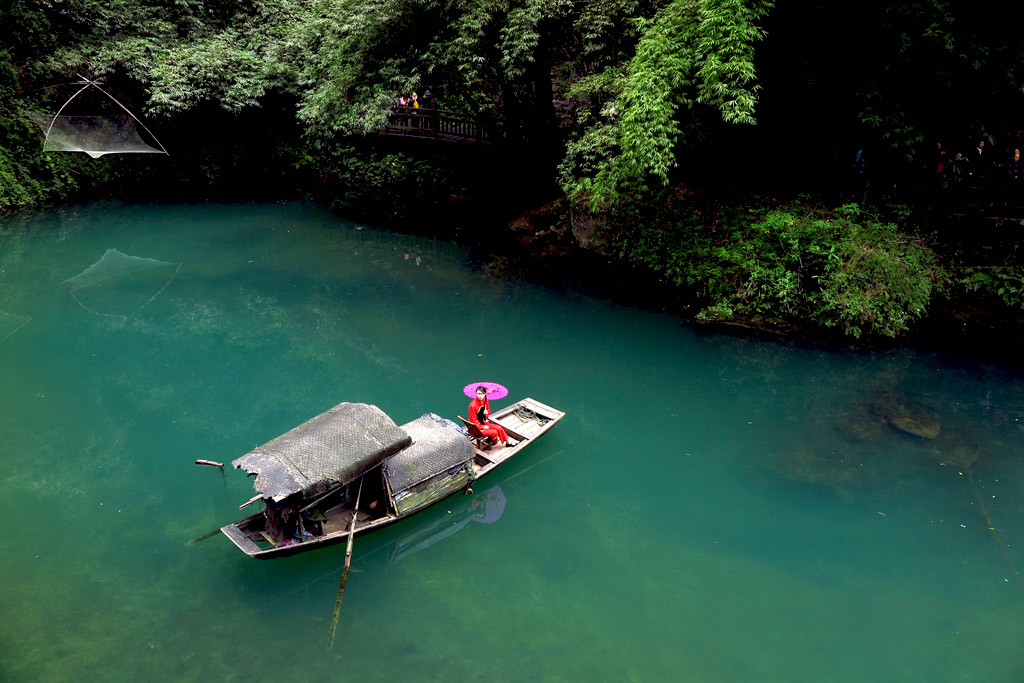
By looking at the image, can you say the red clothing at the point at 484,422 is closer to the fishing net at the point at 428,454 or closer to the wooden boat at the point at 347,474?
the wooden boat at the point at 347,474

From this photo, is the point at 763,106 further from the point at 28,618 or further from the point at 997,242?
→ the point at 28,618

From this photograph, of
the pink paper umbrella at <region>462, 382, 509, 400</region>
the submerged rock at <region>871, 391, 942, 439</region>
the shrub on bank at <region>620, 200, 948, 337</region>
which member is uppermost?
the shrub on bank at <region>620, 200, 948, 337</region>

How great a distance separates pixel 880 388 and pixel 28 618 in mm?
13221

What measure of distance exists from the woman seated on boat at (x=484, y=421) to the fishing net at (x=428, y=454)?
1.99 ft

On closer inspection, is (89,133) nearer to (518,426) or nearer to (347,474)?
(518,426)

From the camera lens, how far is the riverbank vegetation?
43.1 ft

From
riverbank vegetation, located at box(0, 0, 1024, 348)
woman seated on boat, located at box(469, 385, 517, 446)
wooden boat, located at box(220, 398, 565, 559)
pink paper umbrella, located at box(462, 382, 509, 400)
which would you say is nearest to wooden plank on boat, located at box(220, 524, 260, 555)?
wooden boat, located at box(220, 398, 565, 559)

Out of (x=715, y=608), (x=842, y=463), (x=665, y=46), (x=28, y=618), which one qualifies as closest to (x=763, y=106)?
(x=665, y=46)

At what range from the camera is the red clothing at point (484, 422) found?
31.9 feet

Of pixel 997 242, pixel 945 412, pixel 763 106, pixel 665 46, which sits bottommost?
pixel 945 412

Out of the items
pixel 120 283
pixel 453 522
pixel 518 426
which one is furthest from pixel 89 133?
pixel 453 522

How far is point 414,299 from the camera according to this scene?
51.2 feet

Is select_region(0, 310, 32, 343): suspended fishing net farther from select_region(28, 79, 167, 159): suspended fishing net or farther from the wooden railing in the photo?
the wooden railing

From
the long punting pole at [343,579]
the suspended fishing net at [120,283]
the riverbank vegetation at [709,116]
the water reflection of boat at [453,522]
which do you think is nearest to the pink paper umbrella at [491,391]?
the water reflection of boat at [453,522]
